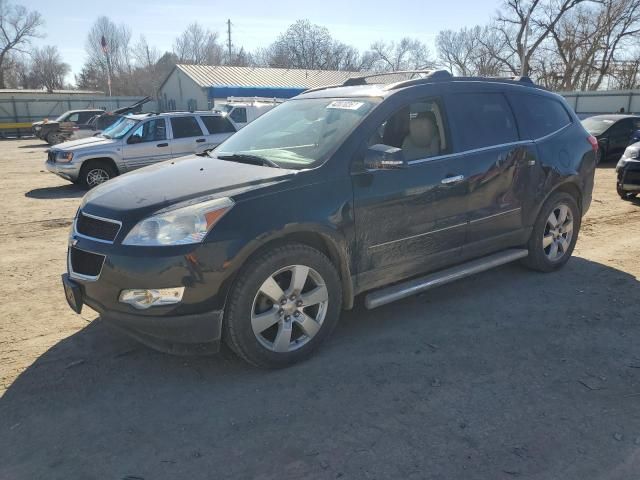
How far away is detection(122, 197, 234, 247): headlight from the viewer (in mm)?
2973

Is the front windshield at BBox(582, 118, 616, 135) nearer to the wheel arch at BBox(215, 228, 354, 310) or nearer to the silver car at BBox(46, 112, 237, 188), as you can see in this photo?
the silver car at BBox(46, 112, 237, 188)

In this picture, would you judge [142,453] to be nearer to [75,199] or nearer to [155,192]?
[155,192]

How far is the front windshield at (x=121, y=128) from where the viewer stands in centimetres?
1162

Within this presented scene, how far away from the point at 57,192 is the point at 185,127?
3209 mm

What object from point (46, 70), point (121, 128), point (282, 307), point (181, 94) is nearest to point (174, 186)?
point (282, 307)

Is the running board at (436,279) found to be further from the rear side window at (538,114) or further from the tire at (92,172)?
the tire at (92,172)

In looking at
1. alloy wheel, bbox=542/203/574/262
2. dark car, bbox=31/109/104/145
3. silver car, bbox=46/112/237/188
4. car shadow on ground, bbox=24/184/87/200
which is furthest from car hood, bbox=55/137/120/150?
dark car, bbox=31/109/104/145

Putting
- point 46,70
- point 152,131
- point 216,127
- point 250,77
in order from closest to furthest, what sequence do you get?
point 152,131 < point 216,127 < point 250,77 < point 46,70

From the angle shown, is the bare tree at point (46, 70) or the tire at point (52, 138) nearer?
the tire at point (52, 138)

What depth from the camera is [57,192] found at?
36.1 ft

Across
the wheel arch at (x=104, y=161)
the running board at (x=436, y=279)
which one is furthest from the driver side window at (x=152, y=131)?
the running board at (x=436, y=279)

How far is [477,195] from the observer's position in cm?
426

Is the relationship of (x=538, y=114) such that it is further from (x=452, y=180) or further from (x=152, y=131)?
(x=152, y=131)

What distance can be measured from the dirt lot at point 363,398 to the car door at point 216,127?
796 centimetres
